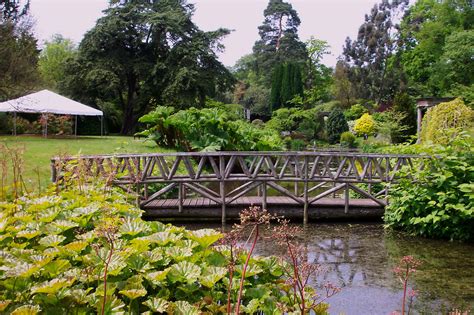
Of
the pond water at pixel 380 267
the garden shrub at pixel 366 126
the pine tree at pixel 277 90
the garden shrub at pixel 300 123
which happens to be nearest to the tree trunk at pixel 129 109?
the garden shrub at pixel 300 123

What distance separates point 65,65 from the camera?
30.7 m

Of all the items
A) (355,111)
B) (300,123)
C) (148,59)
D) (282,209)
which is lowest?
(282,209)

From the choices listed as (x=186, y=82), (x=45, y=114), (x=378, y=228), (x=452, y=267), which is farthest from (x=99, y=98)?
(x=452, y=267)

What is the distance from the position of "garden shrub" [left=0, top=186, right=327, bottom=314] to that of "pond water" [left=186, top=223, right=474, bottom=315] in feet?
8.90

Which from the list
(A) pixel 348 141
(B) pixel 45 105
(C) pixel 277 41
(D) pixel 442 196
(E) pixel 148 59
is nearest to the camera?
(D) pixel 442 196

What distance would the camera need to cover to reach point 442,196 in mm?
8250

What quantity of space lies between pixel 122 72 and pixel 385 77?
2321 cm

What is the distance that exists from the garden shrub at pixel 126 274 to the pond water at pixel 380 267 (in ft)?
8.90

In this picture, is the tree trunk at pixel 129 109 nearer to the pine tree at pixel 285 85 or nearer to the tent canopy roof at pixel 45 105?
the tent canopy roof at pixel 45 105

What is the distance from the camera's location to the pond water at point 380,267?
5.17m

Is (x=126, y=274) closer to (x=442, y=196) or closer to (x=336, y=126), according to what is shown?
(x=442, y=196)

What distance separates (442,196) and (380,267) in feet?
7.72

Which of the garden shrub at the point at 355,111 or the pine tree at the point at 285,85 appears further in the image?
the pine tree at the point at 285,85

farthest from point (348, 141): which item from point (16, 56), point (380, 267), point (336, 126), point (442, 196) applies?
point (380, 267)
